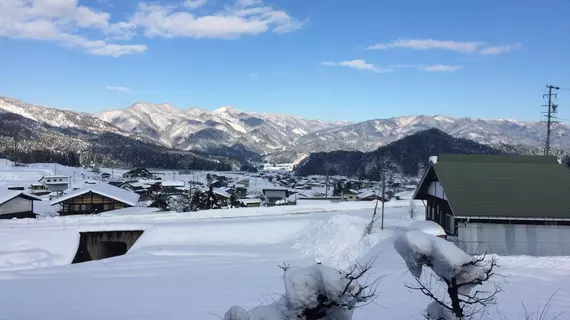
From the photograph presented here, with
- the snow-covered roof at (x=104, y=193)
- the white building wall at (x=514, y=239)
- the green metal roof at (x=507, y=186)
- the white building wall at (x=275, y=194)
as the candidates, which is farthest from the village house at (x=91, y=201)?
the white building wall at (x=514, y=239)

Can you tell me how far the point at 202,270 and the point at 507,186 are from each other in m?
10.6

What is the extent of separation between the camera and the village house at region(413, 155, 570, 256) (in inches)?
521

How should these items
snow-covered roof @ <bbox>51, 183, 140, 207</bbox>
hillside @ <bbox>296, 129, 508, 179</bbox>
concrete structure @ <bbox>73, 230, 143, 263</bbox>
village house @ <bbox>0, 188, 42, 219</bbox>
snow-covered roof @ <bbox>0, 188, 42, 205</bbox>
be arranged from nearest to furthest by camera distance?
1. concrete structure @ <bbox>73, 230, 143, 263</bbox>
2. snow-covered roof @ <bbox>0, 188, 42, 205</bbox>
3. village house @ <bbox>0, 188, 42, 219</bbox>
4. snow-covered roof @ <bbox>51, 183, 140, 207</bbox>
5. hillside @ <bbox>296, 129, 508, 179</bbox>

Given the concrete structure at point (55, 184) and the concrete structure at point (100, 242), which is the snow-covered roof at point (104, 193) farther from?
the concrete structure at point (55, 184)

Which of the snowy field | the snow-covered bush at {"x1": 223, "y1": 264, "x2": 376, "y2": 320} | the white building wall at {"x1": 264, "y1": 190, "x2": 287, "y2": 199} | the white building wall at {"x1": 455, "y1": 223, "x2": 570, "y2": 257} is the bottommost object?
the white building wall at {"x1": 264, "y1": 190, "x2": 287, "y2": 199}

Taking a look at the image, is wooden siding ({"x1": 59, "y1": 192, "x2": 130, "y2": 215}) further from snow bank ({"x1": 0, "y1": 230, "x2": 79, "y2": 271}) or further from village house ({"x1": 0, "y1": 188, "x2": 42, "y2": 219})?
snow bank ({"x1": 0, "y1": 230, "x2": 79, "y2": 271})

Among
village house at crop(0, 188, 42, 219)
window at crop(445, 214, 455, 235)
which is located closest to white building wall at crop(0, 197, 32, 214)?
village house at crop(0, 188, 42, 219)

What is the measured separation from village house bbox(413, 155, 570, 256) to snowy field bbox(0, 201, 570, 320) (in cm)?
80

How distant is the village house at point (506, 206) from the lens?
43.4 feet

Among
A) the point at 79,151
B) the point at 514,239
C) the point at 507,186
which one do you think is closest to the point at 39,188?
the point at 507,186

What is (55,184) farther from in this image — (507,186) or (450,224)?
(507,186)

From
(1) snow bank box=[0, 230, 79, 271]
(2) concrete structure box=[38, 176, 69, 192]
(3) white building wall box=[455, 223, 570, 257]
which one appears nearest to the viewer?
(3) white building wall box=[455, 223, 570, 257]

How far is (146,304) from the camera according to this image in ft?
29.9

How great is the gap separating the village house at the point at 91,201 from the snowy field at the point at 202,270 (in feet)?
33.3
